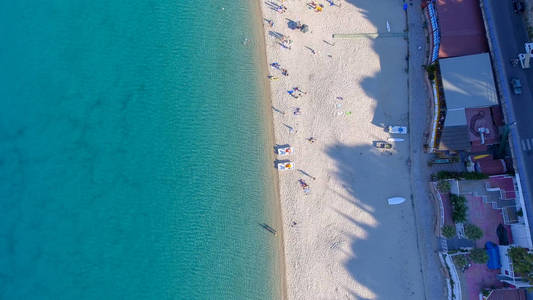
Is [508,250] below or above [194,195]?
below

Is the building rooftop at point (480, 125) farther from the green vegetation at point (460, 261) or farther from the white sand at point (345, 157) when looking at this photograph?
the green vegetation at point (460, 261)

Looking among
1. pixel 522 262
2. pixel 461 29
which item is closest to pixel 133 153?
pixel 461 29

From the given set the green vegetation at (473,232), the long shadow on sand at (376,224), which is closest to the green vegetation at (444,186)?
the long shadow on sand at (376,224)

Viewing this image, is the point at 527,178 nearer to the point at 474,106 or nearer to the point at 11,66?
the point at 474,106

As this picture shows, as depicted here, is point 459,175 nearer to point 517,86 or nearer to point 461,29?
point 517,86

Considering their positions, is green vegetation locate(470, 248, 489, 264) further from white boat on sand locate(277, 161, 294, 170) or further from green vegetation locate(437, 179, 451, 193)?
white boat on sand locate(277, 161, 294, 170)

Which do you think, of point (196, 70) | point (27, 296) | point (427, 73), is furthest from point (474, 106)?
point (27, 296)
